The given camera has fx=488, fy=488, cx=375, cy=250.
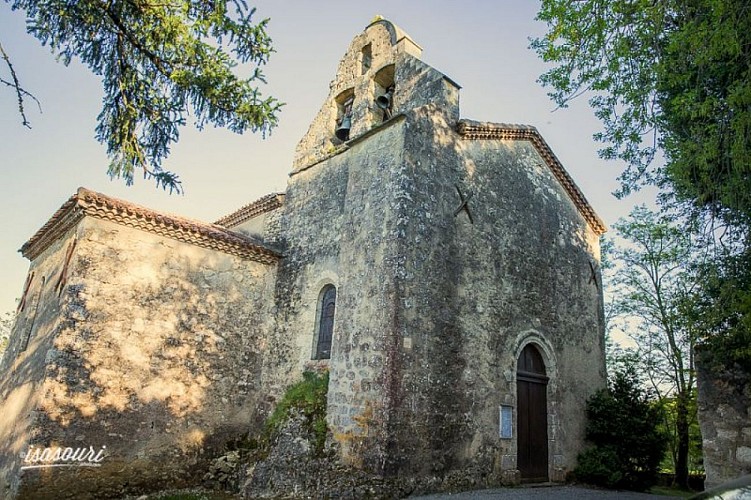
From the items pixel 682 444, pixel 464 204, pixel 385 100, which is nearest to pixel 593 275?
pixel 464 204

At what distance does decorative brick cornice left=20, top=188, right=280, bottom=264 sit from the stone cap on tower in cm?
280

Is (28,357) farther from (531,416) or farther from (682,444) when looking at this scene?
(682,444)

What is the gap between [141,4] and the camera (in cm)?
543

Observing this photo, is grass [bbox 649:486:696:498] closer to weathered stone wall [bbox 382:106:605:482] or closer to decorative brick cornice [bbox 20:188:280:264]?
weathered stone wall [bbox 382:106:605:482]

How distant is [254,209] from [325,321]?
486 centimetres

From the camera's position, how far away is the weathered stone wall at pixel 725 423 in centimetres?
621

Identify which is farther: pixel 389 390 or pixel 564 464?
pixel 564 464

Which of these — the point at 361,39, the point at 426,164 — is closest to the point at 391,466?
the point at 426,164

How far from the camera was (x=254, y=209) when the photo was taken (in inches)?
553

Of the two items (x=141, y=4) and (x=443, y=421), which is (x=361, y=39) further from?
(x=443, y=421)

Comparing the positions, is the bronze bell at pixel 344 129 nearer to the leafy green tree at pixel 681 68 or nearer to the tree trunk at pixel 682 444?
the leafy green tree at pixel 681 68

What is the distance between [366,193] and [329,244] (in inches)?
63.7

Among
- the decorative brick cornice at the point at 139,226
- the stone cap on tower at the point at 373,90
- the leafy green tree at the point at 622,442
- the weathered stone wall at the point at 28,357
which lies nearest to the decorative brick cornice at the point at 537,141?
the stone cap on tower at the point at 373,90

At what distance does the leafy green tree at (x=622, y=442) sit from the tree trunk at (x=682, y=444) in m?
4.73
